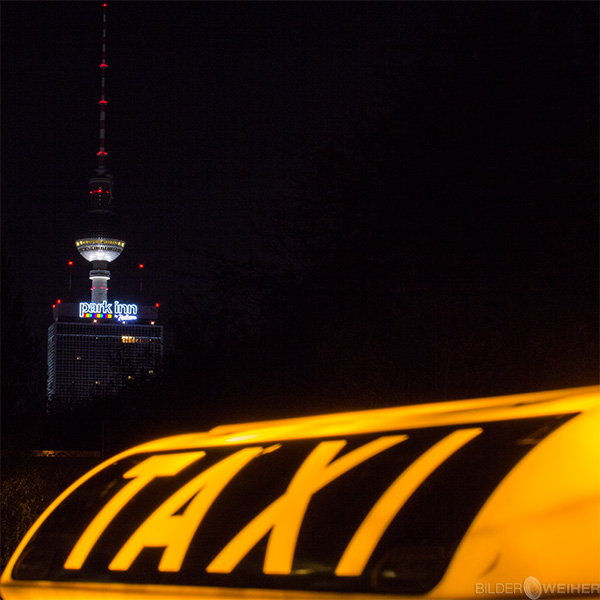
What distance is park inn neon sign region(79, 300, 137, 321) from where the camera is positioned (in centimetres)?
15538

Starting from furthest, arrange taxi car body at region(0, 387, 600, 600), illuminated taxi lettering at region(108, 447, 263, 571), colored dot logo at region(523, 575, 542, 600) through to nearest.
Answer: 1. illuminated taxi lettering at region(108, 447, 263, 571)
2. taxi car body at region(0, 387, 600, 600)
3. colored dot logo at region(523, 575, 542, 600)

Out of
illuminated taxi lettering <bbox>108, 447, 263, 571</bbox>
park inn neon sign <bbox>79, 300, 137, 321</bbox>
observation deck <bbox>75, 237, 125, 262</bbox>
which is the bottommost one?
illuminated taxi lettering <bbox>108, 447, 263, 571</bbox>

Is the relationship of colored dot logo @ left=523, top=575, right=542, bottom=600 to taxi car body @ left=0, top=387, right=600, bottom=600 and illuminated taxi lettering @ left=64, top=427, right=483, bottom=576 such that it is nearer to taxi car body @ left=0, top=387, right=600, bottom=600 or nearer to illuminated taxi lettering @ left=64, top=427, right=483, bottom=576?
taxi car body @ left=0, top=387, right=600, bottom=600

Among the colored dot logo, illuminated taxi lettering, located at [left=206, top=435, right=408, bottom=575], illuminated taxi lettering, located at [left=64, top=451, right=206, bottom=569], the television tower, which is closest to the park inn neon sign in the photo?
the television tower

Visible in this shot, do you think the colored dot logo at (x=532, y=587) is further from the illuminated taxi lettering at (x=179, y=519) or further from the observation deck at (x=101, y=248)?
the observation deck at (x=101, y=248)

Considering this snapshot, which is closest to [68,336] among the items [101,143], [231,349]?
[101,143]

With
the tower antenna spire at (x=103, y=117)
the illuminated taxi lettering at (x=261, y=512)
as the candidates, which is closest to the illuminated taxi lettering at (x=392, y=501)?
the illuminated taxi lettering at (x=261, y=512)

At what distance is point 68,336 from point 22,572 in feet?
487

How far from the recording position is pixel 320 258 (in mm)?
12789

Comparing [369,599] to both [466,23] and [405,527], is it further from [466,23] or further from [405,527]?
[466,23]

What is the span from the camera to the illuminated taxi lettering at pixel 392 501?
2881mm

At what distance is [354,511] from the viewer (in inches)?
120

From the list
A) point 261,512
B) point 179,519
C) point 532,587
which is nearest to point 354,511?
point 261,512

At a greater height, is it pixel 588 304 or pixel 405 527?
pixel 588 304
